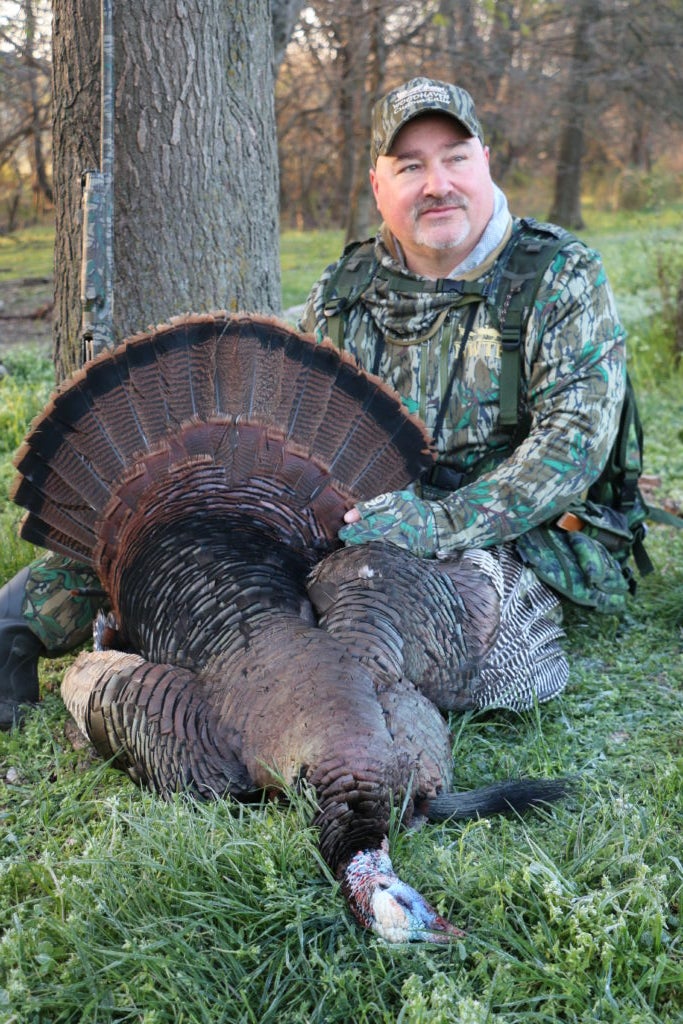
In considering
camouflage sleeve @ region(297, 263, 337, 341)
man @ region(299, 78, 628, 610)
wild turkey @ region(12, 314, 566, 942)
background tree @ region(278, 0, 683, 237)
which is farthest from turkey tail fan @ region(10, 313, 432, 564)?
background tree @ region(278, 0, 683, 237)

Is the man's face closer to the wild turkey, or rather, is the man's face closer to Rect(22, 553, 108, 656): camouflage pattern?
the wild turkey

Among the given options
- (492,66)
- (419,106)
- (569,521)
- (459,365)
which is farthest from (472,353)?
(492,66)

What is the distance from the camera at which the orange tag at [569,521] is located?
356 centimetres

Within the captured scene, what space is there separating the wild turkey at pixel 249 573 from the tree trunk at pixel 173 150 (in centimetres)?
91

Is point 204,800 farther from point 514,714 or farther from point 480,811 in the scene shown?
point 514,714

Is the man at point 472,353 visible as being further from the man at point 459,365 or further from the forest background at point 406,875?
the forest background at point 406,875

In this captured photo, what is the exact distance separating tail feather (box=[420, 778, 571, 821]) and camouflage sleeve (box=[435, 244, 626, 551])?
0.81 m

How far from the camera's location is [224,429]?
9.78 feet

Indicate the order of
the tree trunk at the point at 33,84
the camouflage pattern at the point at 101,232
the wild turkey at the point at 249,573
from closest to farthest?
the wild turkey at the point at 249,573 < the camouflage pattern at the point at 101,232 < the tree trunk at the point at 33,84

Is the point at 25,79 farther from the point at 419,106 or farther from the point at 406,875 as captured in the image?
the point at 406,875

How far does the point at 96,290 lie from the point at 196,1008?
2.44 m

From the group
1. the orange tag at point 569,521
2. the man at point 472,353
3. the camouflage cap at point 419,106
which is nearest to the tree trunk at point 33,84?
the camouflage cap at point 419,106

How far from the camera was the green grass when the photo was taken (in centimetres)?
191

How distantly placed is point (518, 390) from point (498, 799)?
1470 mm
